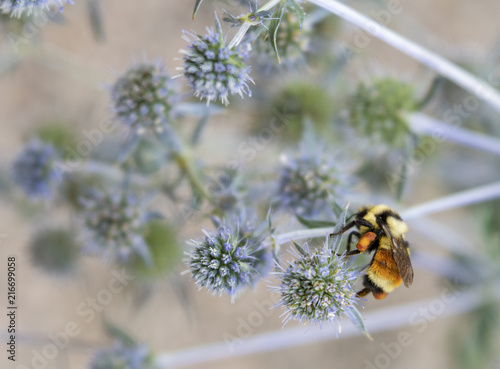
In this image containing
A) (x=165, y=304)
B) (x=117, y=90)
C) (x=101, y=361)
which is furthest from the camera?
(x=165, y=304)

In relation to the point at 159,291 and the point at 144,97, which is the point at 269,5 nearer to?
the point at 144,97

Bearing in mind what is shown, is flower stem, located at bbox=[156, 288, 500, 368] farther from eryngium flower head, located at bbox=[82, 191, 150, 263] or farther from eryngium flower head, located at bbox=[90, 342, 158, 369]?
eryngium flower head, located at bbox=[82, 191, 150, 263]

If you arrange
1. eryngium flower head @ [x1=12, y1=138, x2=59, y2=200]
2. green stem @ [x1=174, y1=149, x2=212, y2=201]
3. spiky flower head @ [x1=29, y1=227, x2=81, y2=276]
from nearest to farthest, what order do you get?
1. green stem @ [x1=174, y1=149, x2=212, y2=201]
2. eryngium flower head @ [x1=12, y1=138, x2=59, y2=200]
3. spiky flower head @ [x1=29, y1=227, x2=81, y2=276]

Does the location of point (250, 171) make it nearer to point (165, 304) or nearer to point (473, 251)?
point (473, 251)

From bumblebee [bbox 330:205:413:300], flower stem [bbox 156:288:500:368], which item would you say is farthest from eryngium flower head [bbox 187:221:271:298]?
flower stem [bbox 156:288:500:368]

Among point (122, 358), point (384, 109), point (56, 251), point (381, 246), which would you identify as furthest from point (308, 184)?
point (56, 251)

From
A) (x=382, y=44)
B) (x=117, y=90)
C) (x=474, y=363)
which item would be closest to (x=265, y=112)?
(x=117, y=90)
